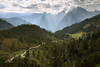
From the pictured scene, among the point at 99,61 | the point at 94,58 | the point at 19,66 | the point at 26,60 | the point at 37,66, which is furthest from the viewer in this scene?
the point at 26,60

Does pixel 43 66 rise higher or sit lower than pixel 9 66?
lower

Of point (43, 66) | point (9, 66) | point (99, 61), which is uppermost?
point (99, 61)

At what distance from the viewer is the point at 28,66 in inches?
6348

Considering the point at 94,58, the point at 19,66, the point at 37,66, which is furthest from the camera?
the point at 37,66

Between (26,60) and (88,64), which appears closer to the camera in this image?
(88,64)

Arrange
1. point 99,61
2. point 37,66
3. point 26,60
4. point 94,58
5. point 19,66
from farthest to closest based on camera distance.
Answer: point 26,60 < point 37,66 < point 19,66 < point 94,58 < point 99,61

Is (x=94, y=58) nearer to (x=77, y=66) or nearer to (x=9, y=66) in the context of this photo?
(x=77, y=66)

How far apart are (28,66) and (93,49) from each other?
310 ft

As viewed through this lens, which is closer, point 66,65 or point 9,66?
point 9,66

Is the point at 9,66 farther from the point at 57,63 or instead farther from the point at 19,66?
the point at 57,63

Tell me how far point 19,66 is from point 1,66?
20135mm

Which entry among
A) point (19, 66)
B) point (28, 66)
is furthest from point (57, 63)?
point (19, 66)

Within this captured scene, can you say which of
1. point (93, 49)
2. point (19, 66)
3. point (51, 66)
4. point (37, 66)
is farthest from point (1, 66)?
point (93, 49)

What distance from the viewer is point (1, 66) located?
15500 cm
